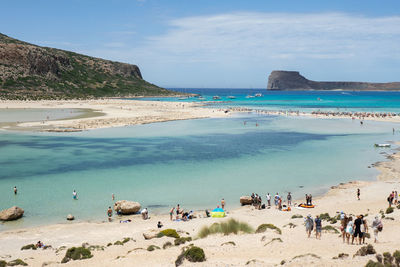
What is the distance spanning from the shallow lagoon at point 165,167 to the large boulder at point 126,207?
892 millimetres

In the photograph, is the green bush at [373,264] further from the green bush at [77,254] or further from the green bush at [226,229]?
the green bush at [77,254]

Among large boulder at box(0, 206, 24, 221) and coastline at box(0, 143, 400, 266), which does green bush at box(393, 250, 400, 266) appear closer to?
coastline at box(0, 143, 400, 266)

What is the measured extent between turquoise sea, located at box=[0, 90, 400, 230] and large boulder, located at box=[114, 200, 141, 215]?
90 cm

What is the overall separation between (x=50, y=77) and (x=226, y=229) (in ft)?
489

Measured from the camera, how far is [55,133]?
51125 mm

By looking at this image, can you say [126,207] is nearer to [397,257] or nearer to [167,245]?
[167,245]

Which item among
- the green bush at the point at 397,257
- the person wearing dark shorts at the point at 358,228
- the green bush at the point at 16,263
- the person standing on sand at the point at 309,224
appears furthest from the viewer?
the person standing on sand at the point at 309,224

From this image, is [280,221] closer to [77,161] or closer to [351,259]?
[351,259]

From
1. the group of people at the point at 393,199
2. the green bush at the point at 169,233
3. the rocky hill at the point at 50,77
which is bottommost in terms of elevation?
the green bush at the point at 169,233

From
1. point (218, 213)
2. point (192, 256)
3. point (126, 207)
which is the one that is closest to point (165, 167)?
point (126, 207)

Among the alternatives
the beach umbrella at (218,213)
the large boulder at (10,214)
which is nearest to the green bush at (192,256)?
the beach umbrella at (218,213)

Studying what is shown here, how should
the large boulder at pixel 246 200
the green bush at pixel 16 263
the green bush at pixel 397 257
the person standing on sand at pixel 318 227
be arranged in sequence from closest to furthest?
the green bush at pixel 397 257
the green bush at pixel 16 263
the person standing on sand at pixel 318 227
the large boulder at pixel 246 200

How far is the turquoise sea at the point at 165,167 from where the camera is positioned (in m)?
23.1

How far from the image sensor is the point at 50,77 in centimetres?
14975
